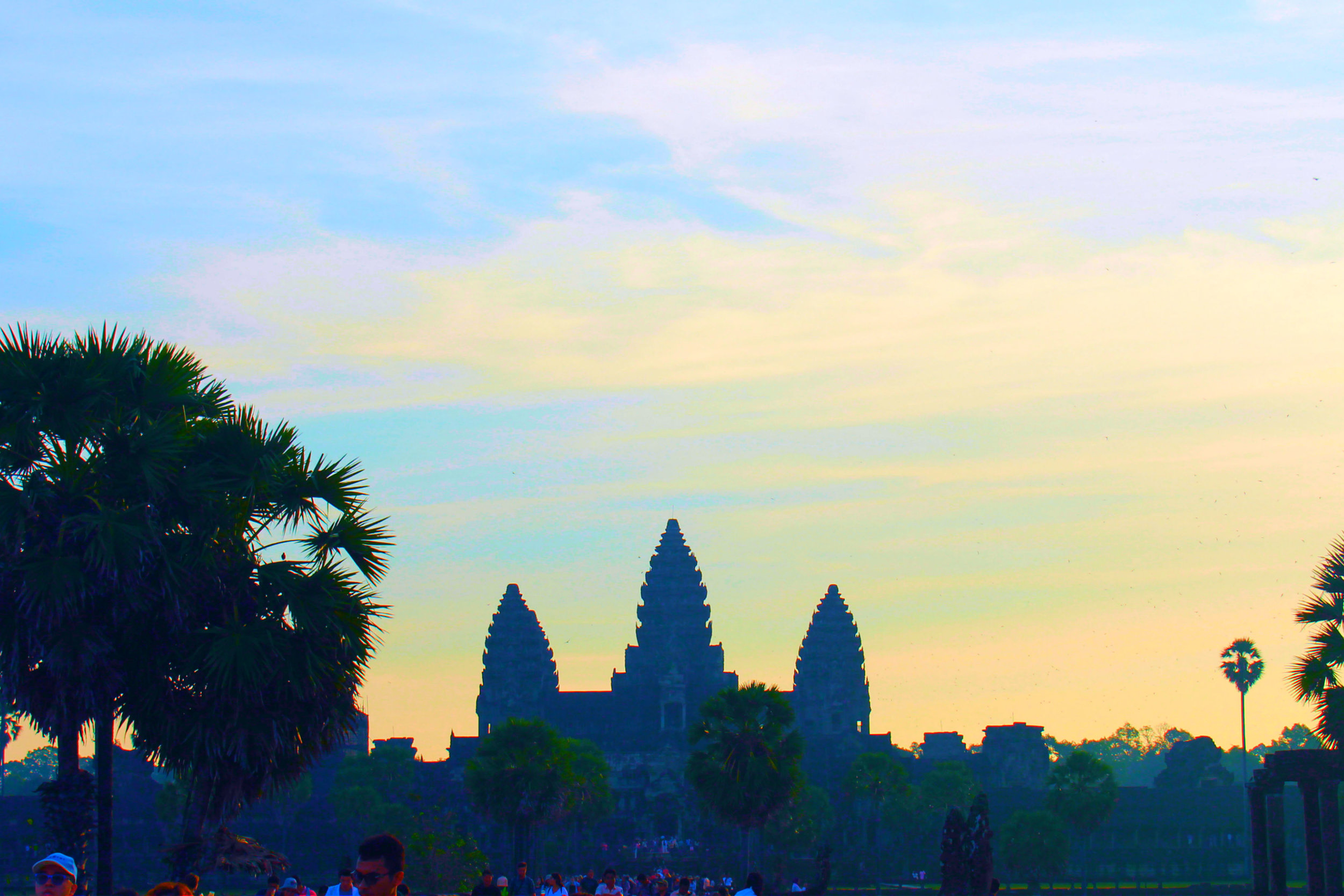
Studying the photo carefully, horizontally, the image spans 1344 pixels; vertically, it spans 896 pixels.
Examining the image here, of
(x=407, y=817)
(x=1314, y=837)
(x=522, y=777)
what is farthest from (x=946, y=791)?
(x=1314, y=837)

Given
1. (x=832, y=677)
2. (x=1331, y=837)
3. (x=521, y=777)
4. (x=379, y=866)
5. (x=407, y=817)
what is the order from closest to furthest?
1. (x=379, y=866)
2. (x=1331, y=837)
3. (x=521, y=777)
4. (x=407, y=817)
5. (x=832, y=677)

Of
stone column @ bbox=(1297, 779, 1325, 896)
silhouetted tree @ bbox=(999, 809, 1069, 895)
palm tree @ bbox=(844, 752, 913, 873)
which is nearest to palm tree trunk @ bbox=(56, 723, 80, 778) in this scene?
stone column @ bbox=(1297, 779, 1325, 896)

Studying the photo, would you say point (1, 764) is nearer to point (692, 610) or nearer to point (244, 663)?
point (692, 610)

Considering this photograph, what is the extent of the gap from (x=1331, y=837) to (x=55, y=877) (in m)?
26.9

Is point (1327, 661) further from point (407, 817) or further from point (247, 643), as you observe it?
point (407, 817)

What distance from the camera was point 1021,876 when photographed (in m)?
66.9

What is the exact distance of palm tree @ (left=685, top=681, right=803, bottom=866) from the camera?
1684 inches

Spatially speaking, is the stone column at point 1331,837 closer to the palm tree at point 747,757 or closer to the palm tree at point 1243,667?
the palm tree at point 747,757

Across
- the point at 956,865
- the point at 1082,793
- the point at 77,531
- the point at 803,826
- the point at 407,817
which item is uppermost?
the point at 77,531

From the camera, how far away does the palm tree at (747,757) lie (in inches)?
1684

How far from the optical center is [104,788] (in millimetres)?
19672

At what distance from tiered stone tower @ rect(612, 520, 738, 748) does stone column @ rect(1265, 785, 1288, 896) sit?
245ft

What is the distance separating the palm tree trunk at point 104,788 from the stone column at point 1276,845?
21.7 meters

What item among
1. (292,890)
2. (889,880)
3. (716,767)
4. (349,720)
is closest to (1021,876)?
(889,880)
